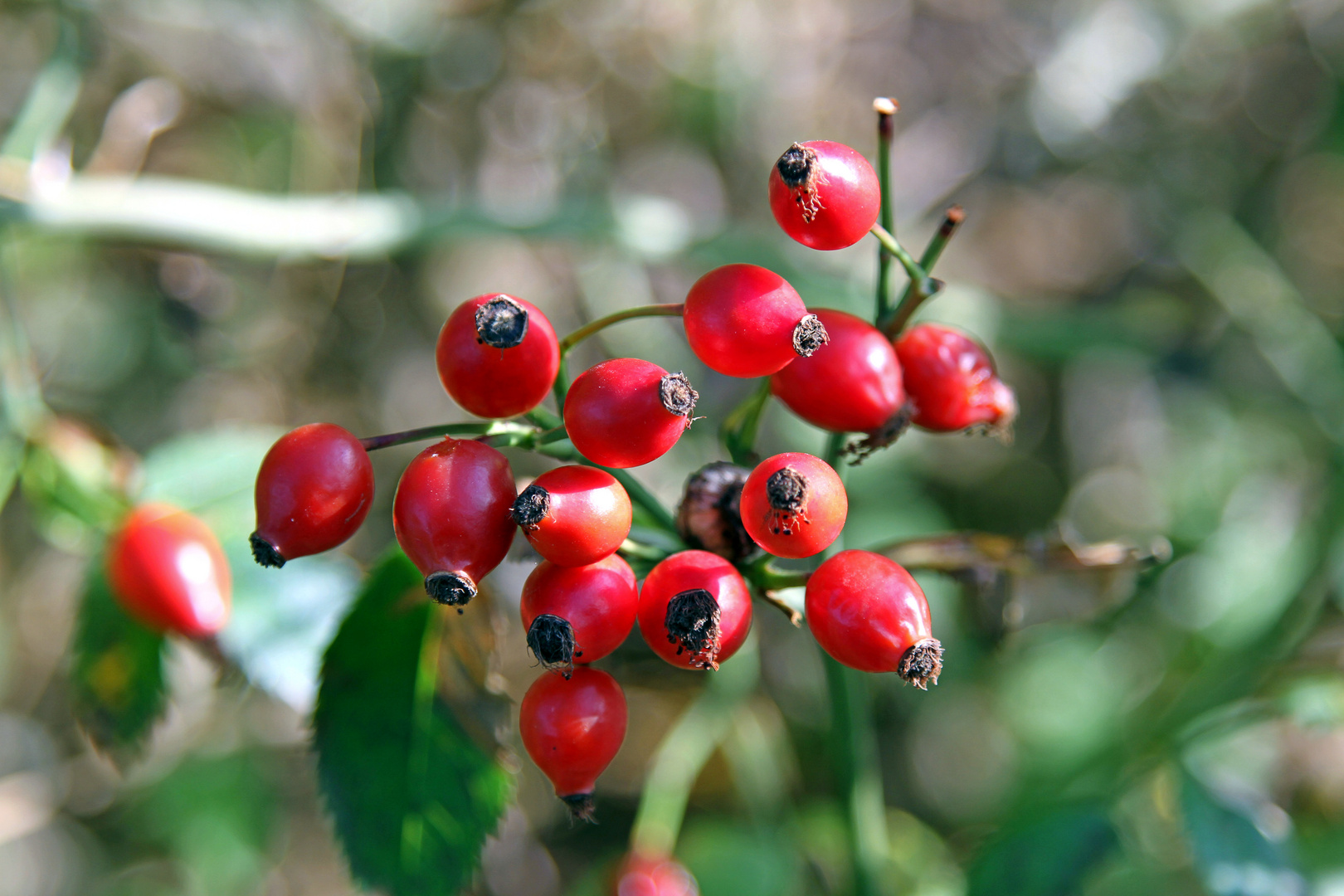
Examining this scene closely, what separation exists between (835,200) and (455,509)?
2.29ft

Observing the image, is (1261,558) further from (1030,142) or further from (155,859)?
(155,859)

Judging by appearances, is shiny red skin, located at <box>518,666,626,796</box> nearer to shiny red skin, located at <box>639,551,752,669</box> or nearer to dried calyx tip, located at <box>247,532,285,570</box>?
shiny red skin, located at <box>639,551,752,669</box>

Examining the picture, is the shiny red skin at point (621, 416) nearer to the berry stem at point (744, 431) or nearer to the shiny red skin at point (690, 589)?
the shiny red skin at point (690, 589)

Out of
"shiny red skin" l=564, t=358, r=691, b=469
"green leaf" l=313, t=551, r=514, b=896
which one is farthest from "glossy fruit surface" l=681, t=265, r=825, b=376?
"green leaf" l=313, t=551, r=514, b=896

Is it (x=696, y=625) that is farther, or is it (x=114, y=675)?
(x=114, y=675)

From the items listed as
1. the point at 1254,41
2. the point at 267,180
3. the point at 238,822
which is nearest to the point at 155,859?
the point at 238,822

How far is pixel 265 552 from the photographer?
1268mm

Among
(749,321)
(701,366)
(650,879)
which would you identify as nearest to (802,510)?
(749,321)

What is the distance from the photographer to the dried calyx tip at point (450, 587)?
1.19 m

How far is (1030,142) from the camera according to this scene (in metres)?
3.99

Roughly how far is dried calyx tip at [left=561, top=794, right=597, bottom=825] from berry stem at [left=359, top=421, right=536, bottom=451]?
0.58m

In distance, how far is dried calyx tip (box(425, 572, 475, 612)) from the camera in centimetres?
119

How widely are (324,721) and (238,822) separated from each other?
1.83m

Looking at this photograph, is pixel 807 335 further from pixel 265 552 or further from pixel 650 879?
pixel 650 879
